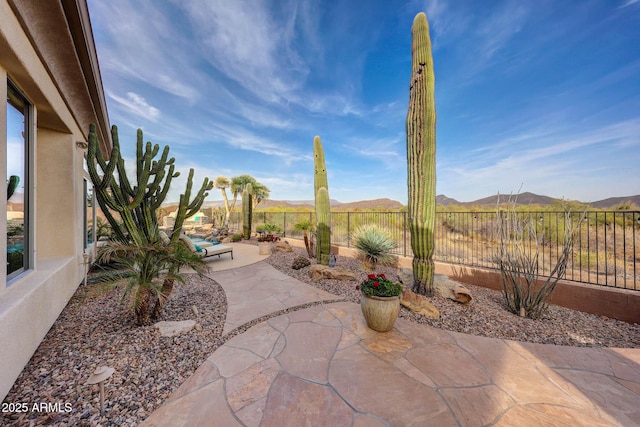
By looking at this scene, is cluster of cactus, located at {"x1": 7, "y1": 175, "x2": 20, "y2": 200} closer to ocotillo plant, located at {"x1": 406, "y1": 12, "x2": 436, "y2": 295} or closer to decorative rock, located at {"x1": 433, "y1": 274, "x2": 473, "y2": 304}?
ocotillo plant, located at {"x1": 406, "y1": 12, "x2": 436, "y2": 295}

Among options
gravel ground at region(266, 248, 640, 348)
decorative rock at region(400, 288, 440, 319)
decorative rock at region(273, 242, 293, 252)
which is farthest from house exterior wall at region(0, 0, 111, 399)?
decorative rock at region(273, 242, 293, 252)

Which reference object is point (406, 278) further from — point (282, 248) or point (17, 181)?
point (17, 181)

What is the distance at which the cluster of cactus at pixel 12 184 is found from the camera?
2281mm

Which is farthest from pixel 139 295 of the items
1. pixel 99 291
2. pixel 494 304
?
pixel 494 304

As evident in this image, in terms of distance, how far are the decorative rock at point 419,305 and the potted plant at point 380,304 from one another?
0.76 m

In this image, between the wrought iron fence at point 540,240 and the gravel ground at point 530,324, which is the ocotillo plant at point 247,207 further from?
the gravel ground at point 530,324

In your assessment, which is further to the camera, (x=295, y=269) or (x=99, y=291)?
(x=295, y=269)

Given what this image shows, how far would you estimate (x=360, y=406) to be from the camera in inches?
65.6

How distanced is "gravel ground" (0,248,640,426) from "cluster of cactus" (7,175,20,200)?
133cm

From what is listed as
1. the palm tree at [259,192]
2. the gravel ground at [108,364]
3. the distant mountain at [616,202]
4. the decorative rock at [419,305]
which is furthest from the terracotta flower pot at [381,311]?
the palm tree at [259,192]

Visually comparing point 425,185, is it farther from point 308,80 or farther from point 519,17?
point 308,80

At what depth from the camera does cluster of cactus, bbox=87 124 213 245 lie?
106 inches

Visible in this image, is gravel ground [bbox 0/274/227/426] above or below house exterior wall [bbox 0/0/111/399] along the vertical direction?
below

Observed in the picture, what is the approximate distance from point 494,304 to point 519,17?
6.17m
